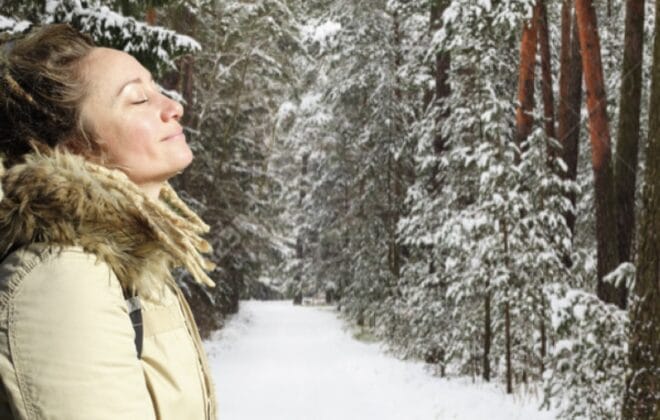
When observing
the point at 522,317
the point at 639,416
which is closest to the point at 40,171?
the point at 639,416

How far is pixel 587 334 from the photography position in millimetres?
6141

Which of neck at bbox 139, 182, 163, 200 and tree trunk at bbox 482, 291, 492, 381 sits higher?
neck at bbox 139, 182, 163, 200

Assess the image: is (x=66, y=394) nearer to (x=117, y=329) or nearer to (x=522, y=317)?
(x=117, y=329)

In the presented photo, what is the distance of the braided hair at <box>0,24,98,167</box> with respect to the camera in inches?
56.5

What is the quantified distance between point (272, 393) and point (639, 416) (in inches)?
305

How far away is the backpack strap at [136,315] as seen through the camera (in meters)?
1.25

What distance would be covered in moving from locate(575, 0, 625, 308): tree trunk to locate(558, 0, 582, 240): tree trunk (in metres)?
1.57

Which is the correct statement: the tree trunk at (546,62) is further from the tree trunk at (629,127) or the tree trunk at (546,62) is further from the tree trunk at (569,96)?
Result: the tree trunk at (629,127)

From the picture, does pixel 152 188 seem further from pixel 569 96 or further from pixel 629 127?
pixel 569 96

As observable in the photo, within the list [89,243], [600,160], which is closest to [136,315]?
[89,243]

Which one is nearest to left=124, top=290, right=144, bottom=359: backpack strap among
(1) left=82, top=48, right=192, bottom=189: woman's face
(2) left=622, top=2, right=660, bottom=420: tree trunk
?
(1) left=82, top=48, right=192, bottom=189: woman's face

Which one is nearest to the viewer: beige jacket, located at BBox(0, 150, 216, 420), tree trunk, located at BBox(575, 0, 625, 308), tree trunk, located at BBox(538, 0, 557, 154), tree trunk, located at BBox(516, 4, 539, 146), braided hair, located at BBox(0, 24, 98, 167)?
beige jacket, located at BBox(0, 150, 216, 420)

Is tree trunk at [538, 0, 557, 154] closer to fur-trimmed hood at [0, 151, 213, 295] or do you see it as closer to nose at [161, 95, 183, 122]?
nose at [161, 95, 183, 122]

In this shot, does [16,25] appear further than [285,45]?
No
